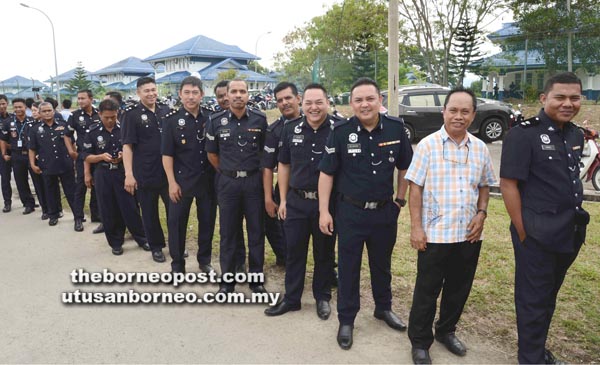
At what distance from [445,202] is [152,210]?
3.50m

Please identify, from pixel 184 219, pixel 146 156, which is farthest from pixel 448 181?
pixel 146 156

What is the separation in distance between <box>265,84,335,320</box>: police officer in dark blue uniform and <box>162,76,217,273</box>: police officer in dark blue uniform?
3.59 ft

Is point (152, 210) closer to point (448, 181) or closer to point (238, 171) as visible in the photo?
point (238, 171)

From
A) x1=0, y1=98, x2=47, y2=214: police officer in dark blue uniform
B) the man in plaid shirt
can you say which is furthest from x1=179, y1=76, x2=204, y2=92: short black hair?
x1=0, y1=98, x2=47, y2=214: police officer in dark blue uniform

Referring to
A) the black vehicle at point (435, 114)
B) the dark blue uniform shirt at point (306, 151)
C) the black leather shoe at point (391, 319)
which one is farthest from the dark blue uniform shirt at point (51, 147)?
the black vehicle at point (435, 114)

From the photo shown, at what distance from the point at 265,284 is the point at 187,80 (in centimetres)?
205

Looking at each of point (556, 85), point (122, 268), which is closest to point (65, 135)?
point (122, 268)

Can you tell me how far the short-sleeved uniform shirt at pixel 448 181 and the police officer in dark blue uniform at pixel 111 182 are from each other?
3849 mm

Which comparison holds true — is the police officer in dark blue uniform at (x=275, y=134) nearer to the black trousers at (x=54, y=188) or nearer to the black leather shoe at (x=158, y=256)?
the black leather shoe at (x=158, y=256)

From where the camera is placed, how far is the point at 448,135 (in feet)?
9.75

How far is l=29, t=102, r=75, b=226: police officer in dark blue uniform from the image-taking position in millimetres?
6996

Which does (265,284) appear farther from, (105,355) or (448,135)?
(448,135)

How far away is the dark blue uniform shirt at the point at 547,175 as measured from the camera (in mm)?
2773

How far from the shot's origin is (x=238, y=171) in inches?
162
